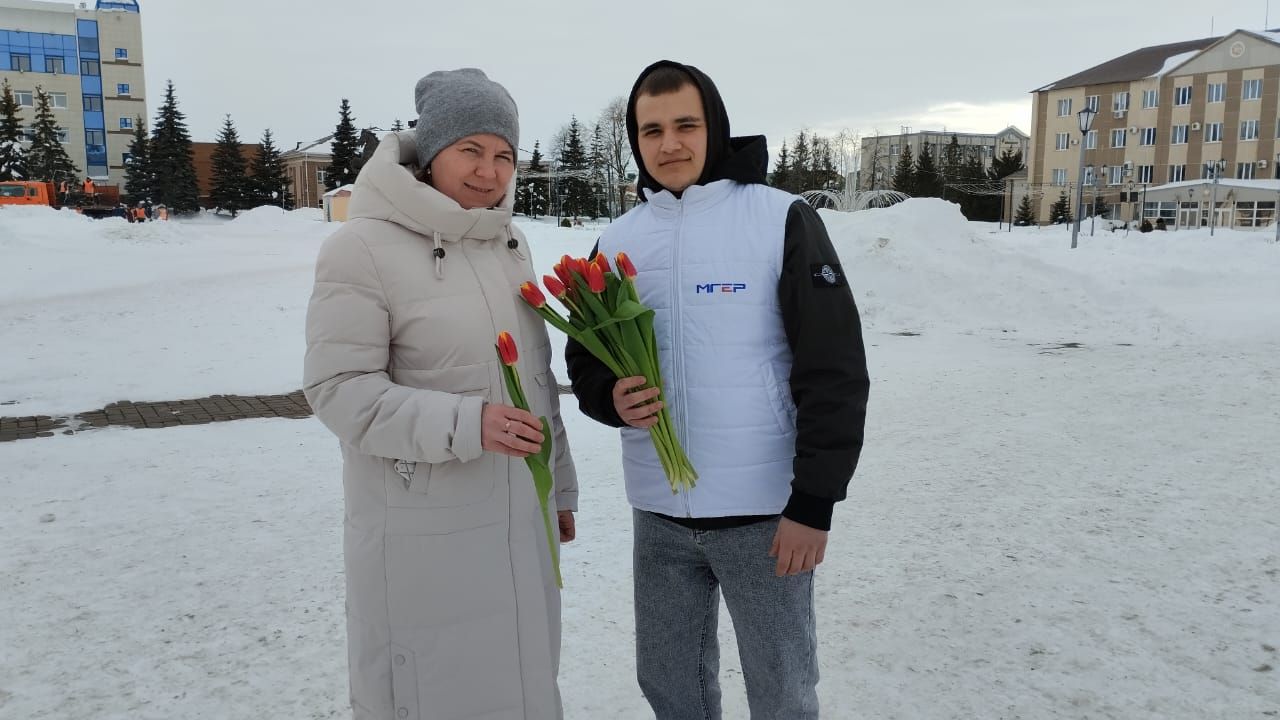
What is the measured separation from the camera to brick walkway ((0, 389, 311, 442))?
6555mm

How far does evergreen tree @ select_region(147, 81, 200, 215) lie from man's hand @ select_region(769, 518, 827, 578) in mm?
57535

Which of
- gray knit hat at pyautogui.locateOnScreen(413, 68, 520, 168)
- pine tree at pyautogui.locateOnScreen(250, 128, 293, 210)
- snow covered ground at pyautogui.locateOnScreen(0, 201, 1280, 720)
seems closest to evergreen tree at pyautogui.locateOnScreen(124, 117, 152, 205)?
pine tree at pyautogui.locateOnScreen(250, 128, 293, 210)

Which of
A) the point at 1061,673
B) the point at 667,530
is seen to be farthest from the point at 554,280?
the point at 1061,673

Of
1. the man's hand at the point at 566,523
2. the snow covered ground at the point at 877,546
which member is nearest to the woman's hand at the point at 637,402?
the man's hand at the point at 566,523

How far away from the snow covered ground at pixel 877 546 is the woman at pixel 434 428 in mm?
993

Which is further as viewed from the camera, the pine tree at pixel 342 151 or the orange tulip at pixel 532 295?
the pine tree at pixel 342 151

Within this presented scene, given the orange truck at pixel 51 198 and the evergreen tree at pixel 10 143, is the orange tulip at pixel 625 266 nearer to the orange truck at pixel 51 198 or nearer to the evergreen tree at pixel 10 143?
the orange truck at pixel 51 198

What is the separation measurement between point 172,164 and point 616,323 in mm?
59109

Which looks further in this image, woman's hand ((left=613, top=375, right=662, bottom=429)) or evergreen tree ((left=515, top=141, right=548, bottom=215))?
evergreen tree ((left=515, top=141, right=548, bottom=215))

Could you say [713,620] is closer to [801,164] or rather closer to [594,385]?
[594,385]

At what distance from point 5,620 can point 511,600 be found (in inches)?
109

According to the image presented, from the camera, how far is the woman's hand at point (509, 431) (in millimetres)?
1800

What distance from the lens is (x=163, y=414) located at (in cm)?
715

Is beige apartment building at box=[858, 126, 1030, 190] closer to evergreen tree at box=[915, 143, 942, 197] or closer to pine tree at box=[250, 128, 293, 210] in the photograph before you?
evergreen tree at box=[915, 143, 942, 197]
